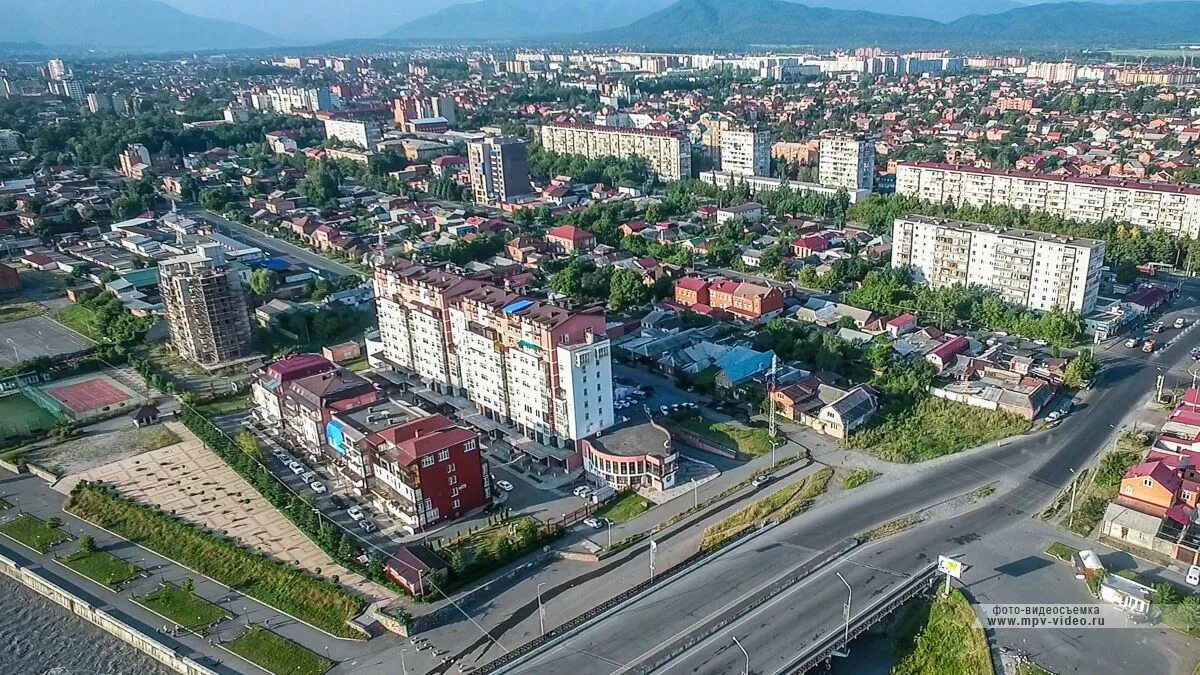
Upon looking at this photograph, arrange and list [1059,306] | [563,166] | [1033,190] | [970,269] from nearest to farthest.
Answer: [1059,306]
[970,269]
[1033,190]
[563,166]

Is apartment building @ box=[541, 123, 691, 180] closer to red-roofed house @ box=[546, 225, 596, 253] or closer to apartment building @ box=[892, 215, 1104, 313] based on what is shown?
red-roofed house @ box=[546, 225, 596, 253]

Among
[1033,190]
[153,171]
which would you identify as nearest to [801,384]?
[1033,190]

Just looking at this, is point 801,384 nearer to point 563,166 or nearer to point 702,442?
point 702,442

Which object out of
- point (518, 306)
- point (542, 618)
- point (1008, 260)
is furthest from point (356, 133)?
point (542, 618)

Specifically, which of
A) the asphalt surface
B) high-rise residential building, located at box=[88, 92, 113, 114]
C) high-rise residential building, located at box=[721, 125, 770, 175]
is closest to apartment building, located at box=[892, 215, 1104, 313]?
the asphalt surface

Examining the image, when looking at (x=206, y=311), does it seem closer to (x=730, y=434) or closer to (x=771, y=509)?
(x=730, y=434)

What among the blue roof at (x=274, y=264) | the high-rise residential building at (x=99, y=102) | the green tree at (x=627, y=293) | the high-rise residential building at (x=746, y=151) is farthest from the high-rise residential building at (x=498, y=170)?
the high-rise residential building at (x=99, y=102)
